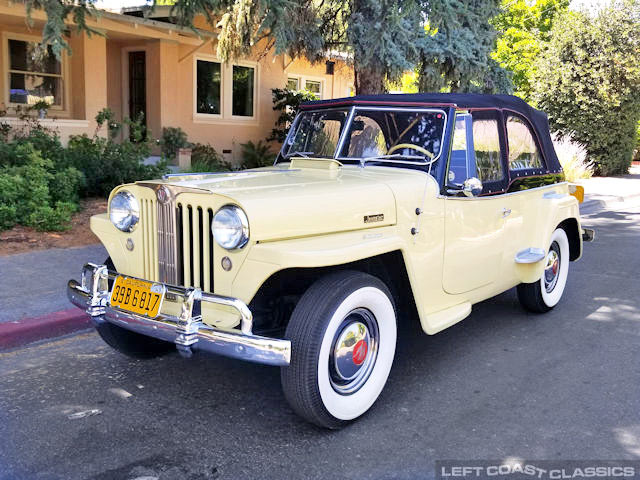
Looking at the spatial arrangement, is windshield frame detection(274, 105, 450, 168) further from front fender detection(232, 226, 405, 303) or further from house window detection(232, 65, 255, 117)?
house window detection(232, 65, 255, 117)

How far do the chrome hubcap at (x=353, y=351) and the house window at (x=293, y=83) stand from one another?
15225mm

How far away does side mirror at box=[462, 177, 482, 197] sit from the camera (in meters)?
4.11

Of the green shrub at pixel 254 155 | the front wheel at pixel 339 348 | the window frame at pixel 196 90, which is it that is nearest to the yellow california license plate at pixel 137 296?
the front wheel at pixel 339 348

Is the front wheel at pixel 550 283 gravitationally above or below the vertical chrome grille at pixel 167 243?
below

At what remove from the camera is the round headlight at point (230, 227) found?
3105 millimetres

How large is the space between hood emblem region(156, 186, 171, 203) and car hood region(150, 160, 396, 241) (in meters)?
0.07

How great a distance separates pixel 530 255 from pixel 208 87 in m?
11.9

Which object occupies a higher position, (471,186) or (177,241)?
(471,186)

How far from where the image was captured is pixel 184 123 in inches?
570

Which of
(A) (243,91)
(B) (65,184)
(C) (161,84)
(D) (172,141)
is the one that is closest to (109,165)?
(B) (65,184)

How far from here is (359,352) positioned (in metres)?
3.49

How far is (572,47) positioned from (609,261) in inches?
524

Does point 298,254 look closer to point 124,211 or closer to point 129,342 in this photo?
point 124,211

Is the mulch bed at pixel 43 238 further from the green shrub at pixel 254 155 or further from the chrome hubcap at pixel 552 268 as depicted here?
the green shrub at pixel 254 155
